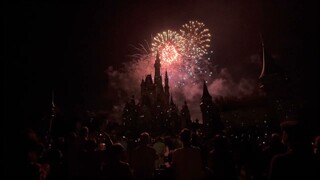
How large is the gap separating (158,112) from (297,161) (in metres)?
111

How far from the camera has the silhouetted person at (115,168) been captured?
654 centimetres

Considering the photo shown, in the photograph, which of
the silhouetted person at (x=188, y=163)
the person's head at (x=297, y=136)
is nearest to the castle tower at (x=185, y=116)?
the silhouetted person at (x=188, y=163)

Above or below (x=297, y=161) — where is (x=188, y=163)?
above

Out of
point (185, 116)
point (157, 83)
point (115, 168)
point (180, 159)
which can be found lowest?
point (115, 168)

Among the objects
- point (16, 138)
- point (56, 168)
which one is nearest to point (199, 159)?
point (56, 168)

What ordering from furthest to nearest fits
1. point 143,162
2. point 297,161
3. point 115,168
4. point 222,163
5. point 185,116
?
point 185,116 < point 143,162 < point 222,163 < point 115,168 < point 297,161

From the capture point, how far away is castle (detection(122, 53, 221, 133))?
110500mm

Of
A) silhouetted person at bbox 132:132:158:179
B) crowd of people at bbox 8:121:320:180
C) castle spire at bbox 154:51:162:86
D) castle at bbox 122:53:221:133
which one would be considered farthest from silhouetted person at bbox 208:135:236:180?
castle spire at bbox 154:51:162:86

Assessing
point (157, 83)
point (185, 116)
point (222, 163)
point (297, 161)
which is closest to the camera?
point (297, 161)

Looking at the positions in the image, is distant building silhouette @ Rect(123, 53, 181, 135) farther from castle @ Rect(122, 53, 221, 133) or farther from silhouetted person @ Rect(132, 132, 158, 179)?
silhouetted person @ Rect(132, 132, 158, 179)

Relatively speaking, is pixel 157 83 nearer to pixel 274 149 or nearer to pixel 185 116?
pixel 185 116

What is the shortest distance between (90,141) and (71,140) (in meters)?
1.25

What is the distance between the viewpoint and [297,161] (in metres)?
4.55

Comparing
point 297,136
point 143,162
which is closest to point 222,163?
point 143,162
